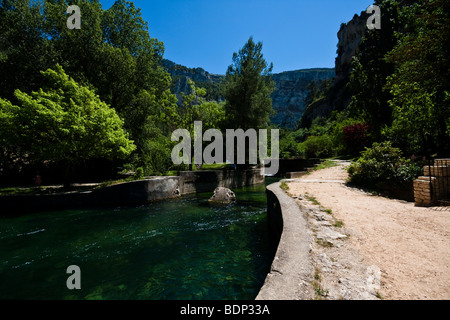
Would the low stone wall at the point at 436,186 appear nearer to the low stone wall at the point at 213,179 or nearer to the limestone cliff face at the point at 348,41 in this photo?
the low stone wall at the point at 213,179

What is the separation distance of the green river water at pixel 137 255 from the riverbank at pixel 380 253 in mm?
1723

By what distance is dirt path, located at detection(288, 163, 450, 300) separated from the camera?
98.7 inches

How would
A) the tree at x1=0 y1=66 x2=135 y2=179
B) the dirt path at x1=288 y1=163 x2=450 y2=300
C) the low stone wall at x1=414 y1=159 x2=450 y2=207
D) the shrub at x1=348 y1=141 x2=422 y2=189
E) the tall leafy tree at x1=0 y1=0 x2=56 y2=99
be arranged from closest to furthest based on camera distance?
1. the dirt path at x1=288 y1=163 x2=450 y2=300
2. the low stone wall at x1=414 y1=159 x2=450 y2=207
3. the shrub at x1=348 y1=141 x2=422 y2=189
4. the tree at x1=0 y1=66 x2=135 y2=179
5. the tall leafy tree at x1=0 y1=0 x2=56 y2=99

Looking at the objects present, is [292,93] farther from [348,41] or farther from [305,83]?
[348,41]

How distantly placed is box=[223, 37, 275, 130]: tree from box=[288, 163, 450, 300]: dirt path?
18.7 meters

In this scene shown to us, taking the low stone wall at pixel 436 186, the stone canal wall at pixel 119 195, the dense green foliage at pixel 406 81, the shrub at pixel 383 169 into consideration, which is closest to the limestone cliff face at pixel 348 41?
the dense green foliage at pixel 406 81

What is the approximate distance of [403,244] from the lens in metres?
3.73

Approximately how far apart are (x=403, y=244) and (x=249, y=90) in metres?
22.4

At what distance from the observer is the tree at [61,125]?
1168 centimetres

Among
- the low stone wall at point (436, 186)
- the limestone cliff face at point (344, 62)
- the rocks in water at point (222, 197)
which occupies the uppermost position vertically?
the limestone cliff face at point (344, 62)

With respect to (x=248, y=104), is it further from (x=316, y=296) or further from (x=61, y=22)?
(x=316, y=296)

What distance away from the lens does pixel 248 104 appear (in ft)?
78.7

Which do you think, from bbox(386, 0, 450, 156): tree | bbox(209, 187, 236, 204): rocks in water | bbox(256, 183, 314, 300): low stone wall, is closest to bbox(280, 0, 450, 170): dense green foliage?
bbox(386, 0, 450, 156): tree

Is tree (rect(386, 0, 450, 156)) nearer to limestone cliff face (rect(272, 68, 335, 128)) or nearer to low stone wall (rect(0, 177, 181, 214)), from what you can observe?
low stone wall (rect(0, 177, 181, 214))
